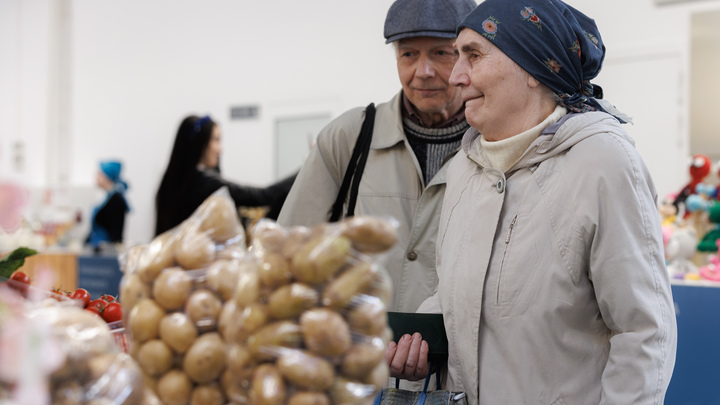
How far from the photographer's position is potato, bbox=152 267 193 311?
0.71m

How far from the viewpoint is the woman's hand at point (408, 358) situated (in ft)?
4.33

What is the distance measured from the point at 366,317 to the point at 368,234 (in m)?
0.08

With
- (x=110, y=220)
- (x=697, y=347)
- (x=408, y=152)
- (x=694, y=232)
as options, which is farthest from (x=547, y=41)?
(x=110, y=220)

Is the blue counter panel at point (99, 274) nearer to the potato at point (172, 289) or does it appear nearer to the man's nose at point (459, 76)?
the man's nose at point (459, 76)

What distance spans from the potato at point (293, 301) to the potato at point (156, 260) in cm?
17

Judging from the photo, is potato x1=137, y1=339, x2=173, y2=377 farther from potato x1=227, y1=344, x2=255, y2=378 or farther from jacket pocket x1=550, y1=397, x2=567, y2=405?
jacket pocket x1=550, y1=397, x2=567, y2=405

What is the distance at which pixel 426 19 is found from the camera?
174 cm

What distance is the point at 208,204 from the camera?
0.79 meters

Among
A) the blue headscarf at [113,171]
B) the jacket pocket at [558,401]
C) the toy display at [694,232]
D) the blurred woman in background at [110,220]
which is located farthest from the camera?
the blue headscarf at [113,171]

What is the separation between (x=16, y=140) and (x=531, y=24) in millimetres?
8581

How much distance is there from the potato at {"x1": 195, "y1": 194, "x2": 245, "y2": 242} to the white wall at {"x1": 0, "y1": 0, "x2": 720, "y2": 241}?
4.12 m

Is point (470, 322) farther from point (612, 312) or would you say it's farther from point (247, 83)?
point (247, 83)

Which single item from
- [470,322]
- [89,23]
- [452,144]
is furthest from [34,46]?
[470,322]

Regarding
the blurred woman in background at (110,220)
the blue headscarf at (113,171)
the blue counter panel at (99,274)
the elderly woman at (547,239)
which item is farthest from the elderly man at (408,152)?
the blue headscarf at (113,171)
